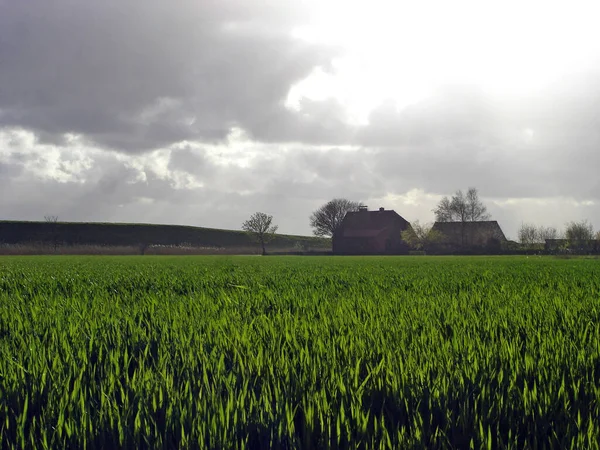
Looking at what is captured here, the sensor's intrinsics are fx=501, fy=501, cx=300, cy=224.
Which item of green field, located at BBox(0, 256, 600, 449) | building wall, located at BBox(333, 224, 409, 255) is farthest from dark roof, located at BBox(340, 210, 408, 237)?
green field, located at BBox(0, 256, 600, 449)

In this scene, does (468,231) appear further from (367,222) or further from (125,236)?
(125,236)

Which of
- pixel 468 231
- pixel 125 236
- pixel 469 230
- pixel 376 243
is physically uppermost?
pixel 469 230

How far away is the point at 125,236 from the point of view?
81.6 meters

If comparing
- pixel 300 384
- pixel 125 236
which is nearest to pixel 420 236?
pixel 125 236

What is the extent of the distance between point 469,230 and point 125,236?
5846 centimetres

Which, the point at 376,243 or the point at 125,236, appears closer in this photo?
the point at 125,236

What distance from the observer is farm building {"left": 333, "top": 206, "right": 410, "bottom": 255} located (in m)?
88.4

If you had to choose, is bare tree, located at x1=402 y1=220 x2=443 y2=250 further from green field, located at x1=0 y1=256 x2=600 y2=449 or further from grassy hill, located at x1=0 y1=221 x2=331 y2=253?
green field, located at x1=0 y1=256 x2=600 y2=449

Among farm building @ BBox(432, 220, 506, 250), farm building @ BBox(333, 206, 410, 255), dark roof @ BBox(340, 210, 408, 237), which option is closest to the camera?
farm building @ BBox(432, 220, 506, 250)

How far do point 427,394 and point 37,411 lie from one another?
6.14 feet

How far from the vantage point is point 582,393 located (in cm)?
260

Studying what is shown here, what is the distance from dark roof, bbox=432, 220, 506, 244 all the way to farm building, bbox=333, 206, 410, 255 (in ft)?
22.5

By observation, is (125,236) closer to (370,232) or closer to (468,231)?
(370,232)

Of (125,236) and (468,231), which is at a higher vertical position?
(468,231)
